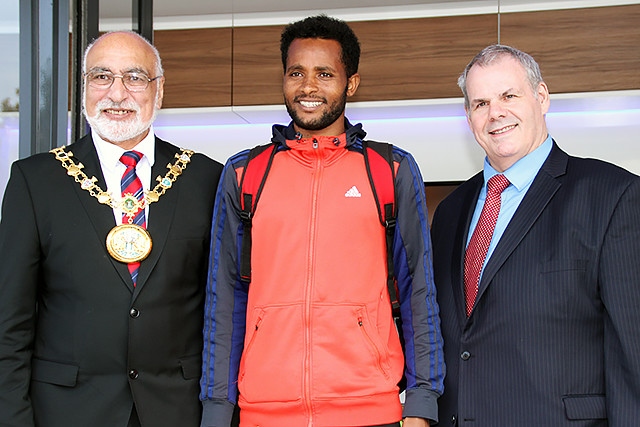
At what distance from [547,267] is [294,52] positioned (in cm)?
81

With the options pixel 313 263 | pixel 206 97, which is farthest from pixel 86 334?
pixel 206 97

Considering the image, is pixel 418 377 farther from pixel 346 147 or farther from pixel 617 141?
pixel 617 141

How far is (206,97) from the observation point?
4.30 metres

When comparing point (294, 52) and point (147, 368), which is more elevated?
point (294, 52)

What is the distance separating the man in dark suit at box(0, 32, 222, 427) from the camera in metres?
1.88

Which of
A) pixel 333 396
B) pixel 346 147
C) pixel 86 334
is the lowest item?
pixel 333 396

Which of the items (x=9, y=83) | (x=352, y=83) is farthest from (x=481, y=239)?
(x=9, y=83)

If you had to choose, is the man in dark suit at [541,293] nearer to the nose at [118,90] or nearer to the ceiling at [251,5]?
the nose at [118,90]

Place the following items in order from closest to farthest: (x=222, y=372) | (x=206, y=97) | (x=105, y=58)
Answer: (x=222, y=372)
(x=105, y=58)
(x=206, y=97)

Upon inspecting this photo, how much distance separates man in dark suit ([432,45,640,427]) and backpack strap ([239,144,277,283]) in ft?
1.67

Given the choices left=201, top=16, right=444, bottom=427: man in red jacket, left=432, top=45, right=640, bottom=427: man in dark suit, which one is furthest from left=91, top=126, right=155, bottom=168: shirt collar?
left=432, top=45, right=640, bottom=427: man in dark suit

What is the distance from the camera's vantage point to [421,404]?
1.87m

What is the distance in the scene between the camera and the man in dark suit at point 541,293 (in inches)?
70.9

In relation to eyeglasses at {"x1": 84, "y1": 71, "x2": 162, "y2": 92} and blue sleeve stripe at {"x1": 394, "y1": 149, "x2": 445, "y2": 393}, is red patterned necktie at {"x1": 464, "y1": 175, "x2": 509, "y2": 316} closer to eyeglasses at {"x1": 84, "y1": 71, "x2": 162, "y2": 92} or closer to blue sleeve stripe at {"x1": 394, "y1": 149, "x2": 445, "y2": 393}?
blue sleeve stripe at {"x1": 394, "y1": 149, "x2": 445, "y2": 393}
